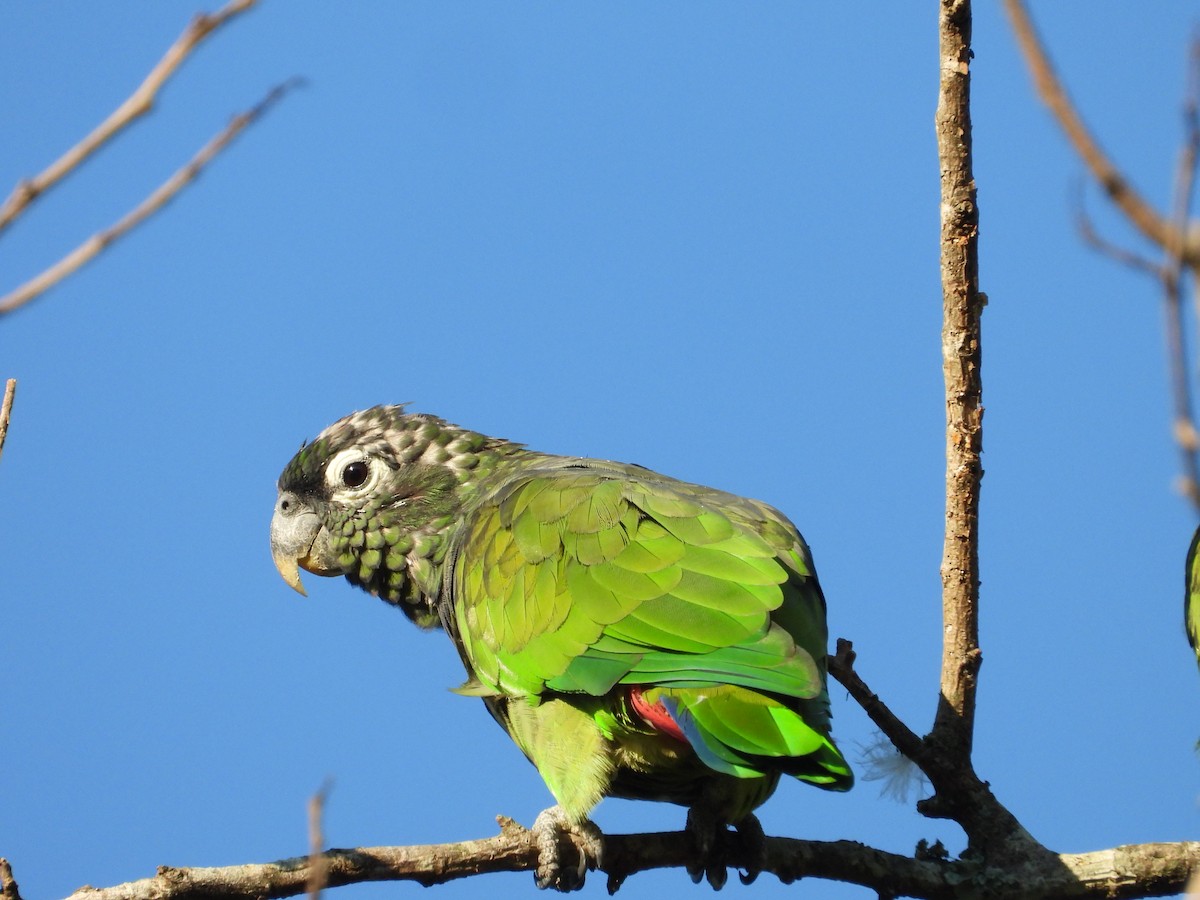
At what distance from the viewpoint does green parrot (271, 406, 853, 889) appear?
10.7ft

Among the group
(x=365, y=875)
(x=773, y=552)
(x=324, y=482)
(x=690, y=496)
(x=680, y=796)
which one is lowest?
(x=365, y=875)

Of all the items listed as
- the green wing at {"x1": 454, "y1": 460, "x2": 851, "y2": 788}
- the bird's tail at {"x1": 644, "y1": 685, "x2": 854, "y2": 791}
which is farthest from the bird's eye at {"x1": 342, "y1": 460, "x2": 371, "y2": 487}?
the bird's tail at {"x1": 644, "y1": 685, "x2": 854, "y2": 791}

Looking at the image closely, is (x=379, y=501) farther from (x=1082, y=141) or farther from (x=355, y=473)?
(x=1082, y=141)

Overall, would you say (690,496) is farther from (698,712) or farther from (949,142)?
(949,142)

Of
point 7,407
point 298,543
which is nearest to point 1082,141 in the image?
point 7,407

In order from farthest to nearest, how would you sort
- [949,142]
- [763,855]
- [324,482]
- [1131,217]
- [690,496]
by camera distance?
[324,482] < [690,496] < [763,855] < [949,142] < [1131,217]

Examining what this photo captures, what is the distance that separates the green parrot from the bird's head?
0.08 metres

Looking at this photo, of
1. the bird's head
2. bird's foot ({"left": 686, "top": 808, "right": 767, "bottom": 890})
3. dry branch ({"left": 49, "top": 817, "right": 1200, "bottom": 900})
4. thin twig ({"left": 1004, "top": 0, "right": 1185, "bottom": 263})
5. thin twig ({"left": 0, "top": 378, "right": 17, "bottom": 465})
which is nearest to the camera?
thin twig ({"left": 1004, "top": 0, "right": 1185, "bottom": 263})

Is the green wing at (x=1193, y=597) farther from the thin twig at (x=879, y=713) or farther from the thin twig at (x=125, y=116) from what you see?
the thin twig at (x=125, y=116)

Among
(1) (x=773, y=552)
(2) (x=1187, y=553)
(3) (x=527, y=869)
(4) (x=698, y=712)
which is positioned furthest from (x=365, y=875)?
(2) (x=1187, y=553)

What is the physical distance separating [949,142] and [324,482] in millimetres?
2737

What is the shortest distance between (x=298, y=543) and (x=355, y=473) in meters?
0.36

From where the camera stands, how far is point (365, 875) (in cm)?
311

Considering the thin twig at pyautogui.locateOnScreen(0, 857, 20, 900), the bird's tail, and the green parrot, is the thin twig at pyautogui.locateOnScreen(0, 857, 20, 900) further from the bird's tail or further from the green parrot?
the bird's tail
